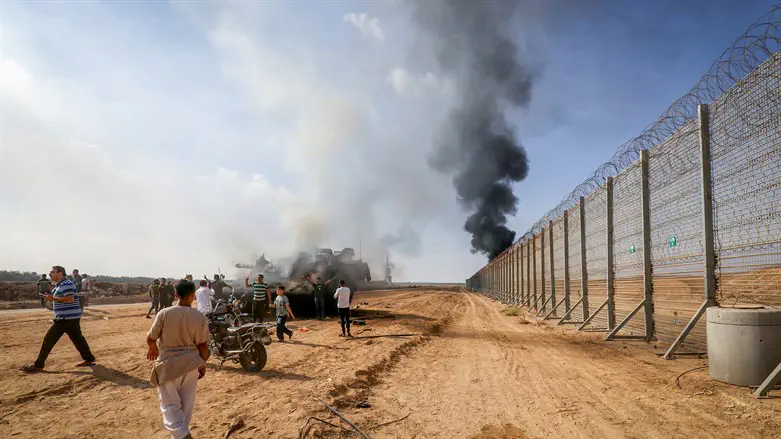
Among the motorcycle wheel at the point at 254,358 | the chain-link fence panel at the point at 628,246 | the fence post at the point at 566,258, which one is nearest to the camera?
the motorcycle wheel at the point at 254,358

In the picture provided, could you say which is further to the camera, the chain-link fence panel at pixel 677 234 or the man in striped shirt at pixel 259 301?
the man in striped shirt at pixel 259 301

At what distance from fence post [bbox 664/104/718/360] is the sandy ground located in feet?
2.10

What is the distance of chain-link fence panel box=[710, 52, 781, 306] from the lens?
6336 mm

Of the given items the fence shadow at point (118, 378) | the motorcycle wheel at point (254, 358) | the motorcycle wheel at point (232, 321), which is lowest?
the fence shadow at point (118, 378)

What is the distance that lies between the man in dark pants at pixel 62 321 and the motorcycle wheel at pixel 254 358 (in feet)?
9.62

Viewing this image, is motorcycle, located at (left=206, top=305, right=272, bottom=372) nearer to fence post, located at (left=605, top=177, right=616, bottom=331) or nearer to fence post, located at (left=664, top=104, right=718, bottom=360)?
fence post, located at (left=664, top=104, right=718, bottom=360)

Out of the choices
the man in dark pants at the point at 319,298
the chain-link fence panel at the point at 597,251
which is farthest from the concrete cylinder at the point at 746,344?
the man in dark pants at the point at 319,298

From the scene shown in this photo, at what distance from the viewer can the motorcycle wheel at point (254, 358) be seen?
8.74m

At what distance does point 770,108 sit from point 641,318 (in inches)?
225

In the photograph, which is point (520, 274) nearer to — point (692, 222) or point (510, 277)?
point (510, 277)

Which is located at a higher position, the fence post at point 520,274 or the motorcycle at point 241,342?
the fence post at point 520,274

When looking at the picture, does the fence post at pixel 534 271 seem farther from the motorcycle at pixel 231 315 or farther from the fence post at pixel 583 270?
the motorcycle at pixel 231 315

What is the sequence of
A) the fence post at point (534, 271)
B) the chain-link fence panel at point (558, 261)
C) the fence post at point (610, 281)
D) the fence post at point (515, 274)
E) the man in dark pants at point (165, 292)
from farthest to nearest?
the fence post at point (515, 274) → the fence post at point (534, 271) → the man in dark pants at point (165, 292) → the chain-link fence panel at point (558, 261) → the fence post at point (610, 281)

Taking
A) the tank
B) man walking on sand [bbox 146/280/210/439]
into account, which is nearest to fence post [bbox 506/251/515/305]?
the tank
